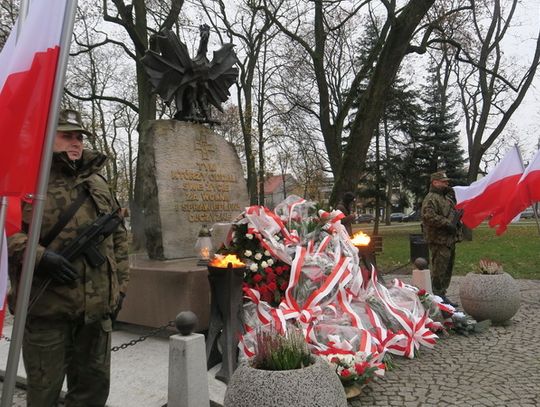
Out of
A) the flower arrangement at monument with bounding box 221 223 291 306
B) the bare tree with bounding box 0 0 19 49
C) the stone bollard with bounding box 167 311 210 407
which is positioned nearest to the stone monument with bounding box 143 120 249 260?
the flower arrangement at monument with bounding box 221 223 291 306

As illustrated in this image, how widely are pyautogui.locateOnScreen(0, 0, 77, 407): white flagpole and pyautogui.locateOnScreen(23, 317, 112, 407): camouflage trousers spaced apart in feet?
3.07

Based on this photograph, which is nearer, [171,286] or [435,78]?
[171,286]

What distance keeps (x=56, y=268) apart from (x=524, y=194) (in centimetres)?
647

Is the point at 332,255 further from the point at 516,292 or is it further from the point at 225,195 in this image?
the point at 516,292

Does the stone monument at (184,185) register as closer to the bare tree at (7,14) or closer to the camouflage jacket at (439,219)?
the camouflage jacket at (439,219)

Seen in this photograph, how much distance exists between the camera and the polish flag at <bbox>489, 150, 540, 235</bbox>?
6.87 metres

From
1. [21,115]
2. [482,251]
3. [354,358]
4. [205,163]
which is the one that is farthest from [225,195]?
[482,251]

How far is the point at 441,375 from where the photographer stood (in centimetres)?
457

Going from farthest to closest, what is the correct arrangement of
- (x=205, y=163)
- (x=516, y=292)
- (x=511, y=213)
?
(x=511, y=213) < (x=205, y=163) < (x=516, y=292)

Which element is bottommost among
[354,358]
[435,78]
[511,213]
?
[354,358]

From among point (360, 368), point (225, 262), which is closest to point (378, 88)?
point (225, 262)

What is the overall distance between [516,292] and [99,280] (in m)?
5.44

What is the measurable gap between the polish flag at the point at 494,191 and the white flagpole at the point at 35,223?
668cm

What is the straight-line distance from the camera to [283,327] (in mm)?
4531
